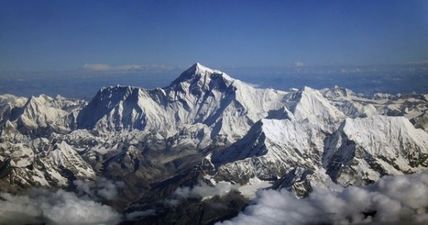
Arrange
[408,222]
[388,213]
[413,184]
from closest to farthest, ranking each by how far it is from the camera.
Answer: [408,222], [388,213], [413,184]

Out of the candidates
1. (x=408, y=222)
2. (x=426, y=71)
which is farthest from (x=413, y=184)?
(x=426, y=71)

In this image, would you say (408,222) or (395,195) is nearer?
(408,222)

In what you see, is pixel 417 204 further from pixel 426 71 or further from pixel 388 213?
pixel 426 71

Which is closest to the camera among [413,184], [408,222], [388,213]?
[408,222]

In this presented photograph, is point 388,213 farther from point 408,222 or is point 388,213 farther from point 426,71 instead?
point 426,71

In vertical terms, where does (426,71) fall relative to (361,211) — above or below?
above

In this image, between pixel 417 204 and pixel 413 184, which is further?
pixel 413 184

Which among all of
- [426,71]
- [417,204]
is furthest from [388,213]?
[426,71]

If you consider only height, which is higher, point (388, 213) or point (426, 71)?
point (426, 71)
